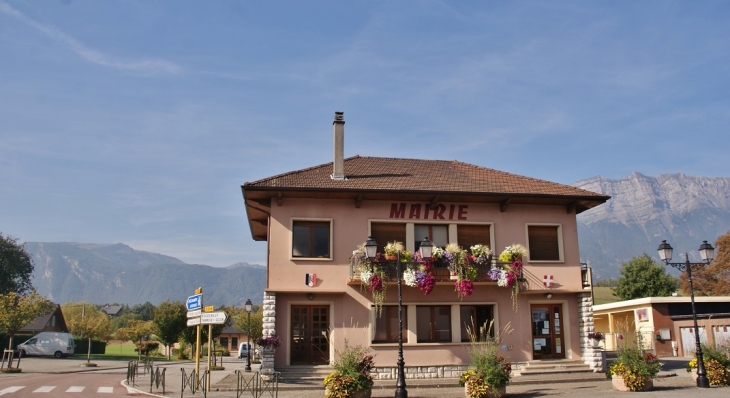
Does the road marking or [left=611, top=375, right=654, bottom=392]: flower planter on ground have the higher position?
[left=611, top=375, right=654, bottom=392]: flower planter on ground

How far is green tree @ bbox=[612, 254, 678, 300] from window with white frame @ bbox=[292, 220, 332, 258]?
173ft

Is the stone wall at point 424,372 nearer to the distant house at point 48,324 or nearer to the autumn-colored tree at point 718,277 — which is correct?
the autumn-colored tree at point 718,277

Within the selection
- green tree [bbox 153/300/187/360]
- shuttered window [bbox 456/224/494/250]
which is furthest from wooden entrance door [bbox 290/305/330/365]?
green tree [bbox 153/300/187/360]

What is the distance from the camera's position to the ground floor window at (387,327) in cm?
2219

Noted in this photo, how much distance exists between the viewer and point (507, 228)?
23.7 metres

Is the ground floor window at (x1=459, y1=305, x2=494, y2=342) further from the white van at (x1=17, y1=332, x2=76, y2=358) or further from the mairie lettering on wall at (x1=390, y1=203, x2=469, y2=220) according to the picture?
the white van at (x1=17, y1=332, x2=76, y2=358)

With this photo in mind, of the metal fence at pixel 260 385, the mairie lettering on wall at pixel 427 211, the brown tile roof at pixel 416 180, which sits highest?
the brown tile roof at pixel 416 180

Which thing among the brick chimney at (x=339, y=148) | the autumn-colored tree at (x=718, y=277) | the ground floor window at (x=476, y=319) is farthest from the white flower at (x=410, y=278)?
the autumn-colored tree at (x=718, y=277)

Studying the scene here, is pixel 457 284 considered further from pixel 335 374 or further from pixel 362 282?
pixel 335 374

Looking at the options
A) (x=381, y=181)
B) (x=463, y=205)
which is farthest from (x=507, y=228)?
(x=381, y=181)

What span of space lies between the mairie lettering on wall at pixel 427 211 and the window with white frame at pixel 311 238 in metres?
2.57

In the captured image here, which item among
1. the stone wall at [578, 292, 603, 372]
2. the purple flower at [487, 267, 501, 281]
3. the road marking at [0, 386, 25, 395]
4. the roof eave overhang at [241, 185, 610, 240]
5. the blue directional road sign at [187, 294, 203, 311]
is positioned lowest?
the road marking at [0, 386, 25, 395]

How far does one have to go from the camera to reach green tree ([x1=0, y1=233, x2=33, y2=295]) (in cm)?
6569

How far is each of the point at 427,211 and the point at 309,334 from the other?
6207mm
